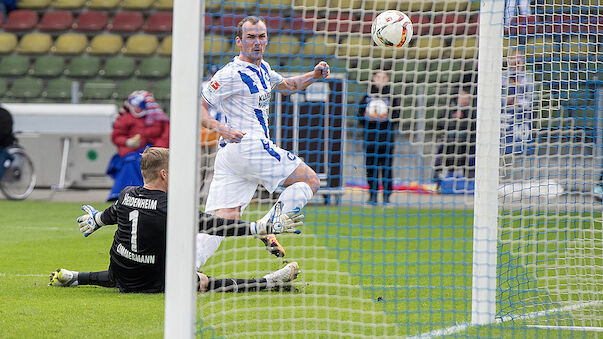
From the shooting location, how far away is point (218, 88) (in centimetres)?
629

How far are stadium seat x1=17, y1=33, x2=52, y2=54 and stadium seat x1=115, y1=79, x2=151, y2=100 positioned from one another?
122 inches

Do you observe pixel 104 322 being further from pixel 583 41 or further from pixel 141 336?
pixel 583 41

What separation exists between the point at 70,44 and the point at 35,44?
91 centimetres

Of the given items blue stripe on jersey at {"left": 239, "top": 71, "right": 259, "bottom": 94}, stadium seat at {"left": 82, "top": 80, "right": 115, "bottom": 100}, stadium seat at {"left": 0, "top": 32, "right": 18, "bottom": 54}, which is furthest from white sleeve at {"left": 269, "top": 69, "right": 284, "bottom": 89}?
stadium seat at {"left": 0, "top": 32, "right": 18, "bottom": 54}

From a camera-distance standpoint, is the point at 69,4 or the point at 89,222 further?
the point at 69,4

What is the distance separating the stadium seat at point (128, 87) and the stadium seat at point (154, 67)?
648mm

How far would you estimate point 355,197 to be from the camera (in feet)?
46.7

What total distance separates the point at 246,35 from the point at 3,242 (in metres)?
4.39

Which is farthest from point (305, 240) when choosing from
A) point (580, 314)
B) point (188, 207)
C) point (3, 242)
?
point (188, 207)

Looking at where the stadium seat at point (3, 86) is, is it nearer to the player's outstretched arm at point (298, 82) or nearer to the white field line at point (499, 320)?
the player's outstretched arm at point (298, 82)

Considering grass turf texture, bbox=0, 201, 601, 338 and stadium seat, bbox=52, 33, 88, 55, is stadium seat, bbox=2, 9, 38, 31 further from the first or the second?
grass turf texture, bbox=0, 201, 601, 338

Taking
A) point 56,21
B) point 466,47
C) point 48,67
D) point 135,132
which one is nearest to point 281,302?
point 466,47

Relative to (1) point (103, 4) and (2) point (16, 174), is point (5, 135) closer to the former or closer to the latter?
(2) point (16, 174)

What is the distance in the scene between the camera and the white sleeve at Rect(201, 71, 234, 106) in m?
6.28
